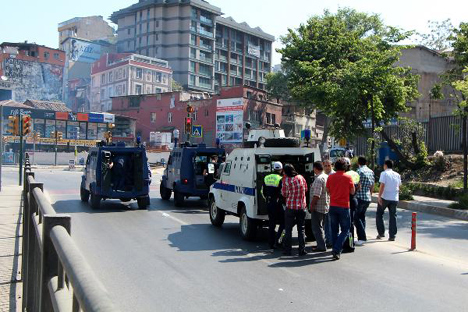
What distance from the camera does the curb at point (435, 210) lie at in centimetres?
1680

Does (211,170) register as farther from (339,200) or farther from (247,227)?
(339,200)

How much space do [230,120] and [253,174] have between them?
63.0 m

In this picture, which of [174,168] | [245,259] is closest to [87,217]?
[174,168]

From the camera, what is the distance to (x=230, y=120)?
7381 cm

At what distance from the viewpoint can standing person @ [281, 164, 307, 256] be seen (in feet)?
31.8

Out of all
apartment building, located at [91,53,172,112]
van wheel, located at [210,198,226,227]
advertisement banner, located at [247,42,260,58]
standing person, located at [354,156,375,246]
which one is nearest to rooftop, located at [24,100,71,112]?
apartment building, located at [91,53,172,112]

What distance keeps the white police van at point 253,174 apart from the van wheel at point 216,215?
0.29 metres

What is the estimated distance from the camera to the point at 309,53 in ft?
95.1

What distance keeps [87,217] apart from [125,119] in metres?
68.7

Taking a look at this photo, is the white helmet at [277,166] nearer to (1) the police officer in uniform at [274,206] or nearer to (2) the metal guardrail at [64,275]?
(1) the police officer in uniform at [274,206]

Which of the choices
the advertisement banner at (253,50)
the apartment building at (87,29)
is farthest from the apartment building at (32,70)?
the advertisement banner at (253,50)

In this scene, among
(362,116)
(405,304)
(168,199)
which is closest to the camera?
(405,304)

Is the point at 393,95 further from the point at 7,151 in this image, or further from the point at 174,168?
the point at 7,151

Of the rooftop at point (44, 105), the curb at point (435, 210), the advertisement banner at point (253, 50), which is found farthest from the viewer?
the advertisement banner at point (253, 50)
